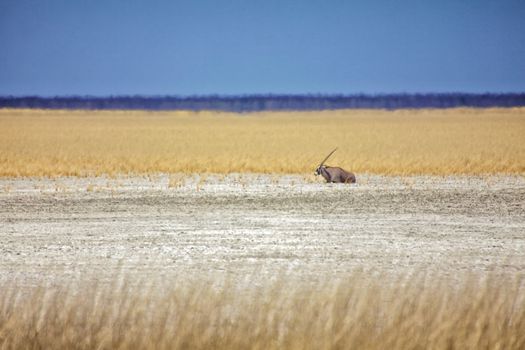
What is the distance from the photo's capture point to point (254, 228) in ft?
50.1

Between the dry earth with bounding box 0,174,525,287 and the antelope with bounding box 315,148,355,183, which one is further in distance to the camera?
the antelope with bounding box 315,148,355,183

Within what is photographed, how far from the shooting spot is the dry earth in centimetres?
1152

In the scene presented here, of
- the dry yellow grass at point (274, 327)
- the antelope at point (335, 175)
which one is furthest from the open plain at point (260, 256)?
the antelope at point (335, 175)

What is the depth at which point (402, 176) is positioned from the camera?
26.6 meters

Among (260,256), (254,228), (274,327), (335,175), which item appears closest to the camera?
(274,327)

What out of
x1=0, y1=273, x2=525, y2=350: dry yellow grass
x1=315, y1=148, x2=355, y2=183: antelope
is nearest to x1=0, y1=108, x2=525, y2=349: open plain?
x1=0, y1=273, x2=525, y2=350: dry yellow grass

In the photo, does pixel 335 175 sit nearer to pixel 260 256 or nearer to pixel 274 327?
pixel 260 256

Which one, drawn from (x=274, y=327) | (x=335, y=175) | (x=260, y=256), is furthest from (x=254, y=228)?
(x=274, y=327)

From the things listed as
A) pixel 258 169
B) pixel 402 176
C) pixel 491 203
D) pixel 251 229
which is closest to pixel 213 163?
pixel 258 169

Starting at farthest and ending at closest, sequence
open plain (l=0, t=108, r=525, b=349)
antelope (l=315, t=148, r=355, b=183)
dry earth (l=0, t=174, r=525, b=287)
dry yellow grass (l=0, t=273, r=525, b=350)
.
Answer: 1. antelope (l=315, t=148, r=355, b=183)
2. dry earth (l=0, t=174, r=525, b=287)
3. open plain (l=0, t=108, r=525, b=349)
4. dry yellow grass (l=0, t=273, r=525, b=350)

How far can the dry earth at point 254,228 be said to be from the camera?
454 inches

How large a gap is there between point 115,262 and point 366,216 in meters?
6.40

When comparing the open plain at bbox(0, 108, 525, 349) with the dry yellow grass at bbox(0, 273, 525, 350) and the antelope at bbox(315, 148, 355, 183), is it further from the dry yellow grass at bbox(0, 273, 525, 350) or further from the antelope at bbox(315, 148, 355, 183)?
the antelope at bbox(315, 148, 355, 183)

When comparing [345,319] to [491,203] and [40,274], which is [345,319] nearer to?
[40,274]
